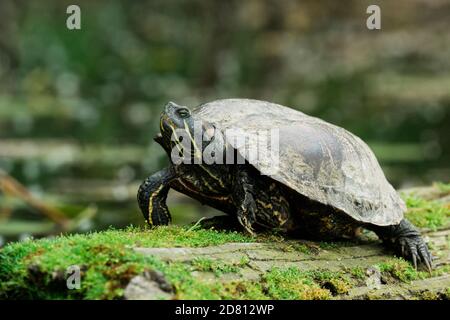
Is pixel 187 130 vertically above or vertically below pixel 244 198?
above

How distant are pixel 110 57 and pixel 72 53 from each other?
134 cm

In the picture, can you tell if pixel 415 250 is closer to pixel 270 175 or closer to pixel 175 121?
pixel 270 175

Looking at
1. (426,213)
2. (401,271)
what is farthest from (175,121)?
(426,213)

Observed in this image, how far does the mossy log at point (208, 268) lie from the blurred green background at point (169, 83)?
3.63m

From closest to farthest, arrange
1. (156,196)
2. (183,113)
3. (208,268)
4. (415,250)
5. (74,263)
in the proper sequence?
(74,263) → (208,268) → (183,113) → (156,196) → (415,250)

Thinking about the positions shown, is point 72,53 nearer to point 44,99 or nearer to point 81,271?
point 44,99

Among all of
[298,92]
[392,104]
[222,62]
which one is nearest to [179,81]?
[222,62]

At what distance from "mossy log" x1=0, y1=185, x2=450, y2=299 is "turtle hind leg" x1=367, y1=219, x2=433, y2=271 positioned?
0.08m

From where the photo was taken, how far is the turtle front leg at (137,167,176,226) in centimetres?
518

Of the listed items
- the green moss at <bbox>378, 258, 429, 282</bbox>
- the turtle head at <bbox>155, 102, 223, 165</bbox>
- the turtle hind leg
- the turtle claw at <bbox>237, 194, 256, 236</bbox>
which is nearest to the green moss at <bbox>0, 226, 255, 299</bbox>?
the turtle claw at <bbox>237, 194, 256, 236</bbox>

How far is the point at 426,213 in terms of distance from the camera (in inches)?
256

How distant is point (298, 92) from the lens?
20.0m

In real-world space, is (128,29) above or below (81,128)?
above

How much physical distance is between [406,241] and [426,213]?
1060mm
